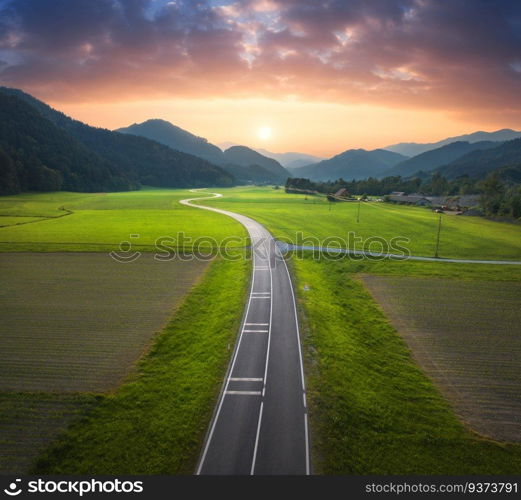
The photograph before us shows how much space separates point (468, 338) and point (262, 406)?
20858 mm

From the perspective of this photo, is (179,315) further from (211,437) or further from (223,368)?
(211,437)

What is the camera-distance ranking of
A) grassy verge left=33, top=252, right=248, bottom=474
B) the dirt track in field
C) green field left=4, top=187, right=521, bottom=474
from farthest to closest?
the dirt track in field → green field left=4, top=187, right=521, bottom=474 → grassy verge left=33, top=252, right=248, bottom=474

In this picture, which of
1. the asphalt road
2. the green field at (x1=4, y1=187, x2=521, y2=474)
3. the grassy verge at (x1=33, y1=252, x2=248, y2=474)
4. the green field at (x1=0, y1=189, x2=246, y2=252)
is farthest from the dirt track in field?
the green field at (x1=0, y1=189, x2=246, y2=252)

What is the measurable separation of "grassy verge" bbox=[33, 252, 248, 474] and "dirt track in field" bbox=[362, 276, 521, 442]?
16487 mm

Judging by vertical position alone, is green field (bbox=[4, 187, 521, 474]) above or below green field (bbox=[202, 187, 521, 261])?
below

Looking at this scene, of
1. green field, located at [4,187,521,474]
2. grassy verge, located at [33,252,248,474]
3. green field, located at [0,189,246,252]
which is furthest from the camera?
green field, located at [0,189,246,252]

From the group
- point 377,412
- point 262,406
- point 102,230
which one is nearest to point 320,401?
point 377,412

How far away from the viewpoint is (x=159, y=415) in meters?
19.9

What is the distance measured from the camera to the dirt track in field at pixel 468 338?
21.0m

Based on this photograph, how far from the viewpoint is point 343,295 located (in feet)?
139

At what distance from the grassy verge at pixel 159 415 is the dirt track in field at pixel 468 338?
16487mm

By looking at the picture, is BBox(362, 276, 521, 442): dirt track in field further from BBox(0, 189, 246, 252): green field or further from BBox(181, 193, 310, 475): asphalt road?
BBox(0, 189, 246, 252): green field

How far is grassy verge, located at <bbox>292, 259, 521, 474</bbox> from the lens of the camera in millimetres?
16922

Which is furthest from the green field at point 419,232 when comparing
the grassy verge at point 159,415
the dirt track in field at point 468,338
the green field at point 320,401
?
the grassy verge at point 159,415
